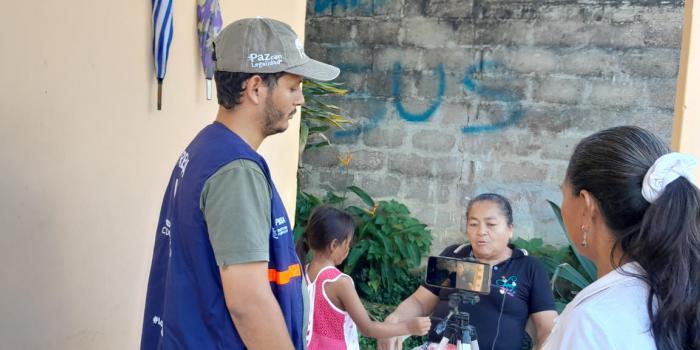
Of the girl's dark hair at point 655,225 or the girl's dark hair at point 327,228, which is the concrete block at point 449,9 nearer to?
the girl's dark hair at point 327,228

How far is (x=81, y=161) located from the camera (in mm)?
2557

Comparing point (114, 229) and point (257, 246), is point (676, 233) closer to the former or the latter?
point (257, 246)

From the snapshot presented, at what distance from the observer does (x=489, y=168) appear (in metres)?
6.07

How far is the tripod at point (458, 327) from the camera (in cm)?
277

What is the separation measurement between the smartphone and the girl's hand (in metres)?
0.16

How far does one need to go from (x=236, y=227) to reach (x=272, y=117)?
0.36m

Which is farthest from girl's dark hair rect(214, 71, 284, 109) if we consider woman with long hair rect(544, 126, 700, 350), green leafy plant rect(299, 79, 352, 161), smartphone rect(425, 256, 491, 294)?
green leafy plant rect(299, 79, 352, 161)

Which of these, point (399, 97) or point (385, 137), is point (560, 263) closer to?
point (385, 137)

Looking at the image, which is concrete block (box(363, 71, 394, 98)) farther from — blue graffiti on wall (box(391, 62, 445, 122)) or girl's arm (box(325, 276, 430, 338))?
girl's arm (box(325, 276, 430, 338))

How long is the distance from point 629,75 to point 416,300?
319cm

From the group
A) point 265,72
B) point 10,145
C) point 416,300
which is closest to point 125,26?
point 10,145

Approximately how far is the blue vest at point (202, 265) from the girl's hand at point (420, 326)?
47.5 inches

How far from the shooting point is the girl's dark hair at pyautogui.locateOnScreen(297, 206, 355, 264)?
3191mm

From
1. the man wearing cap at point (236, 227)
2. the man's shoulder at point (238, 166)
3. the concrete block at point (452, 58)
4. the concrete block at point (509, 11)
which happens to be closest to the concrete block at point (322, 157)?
the concrete block at point (452, 58)
